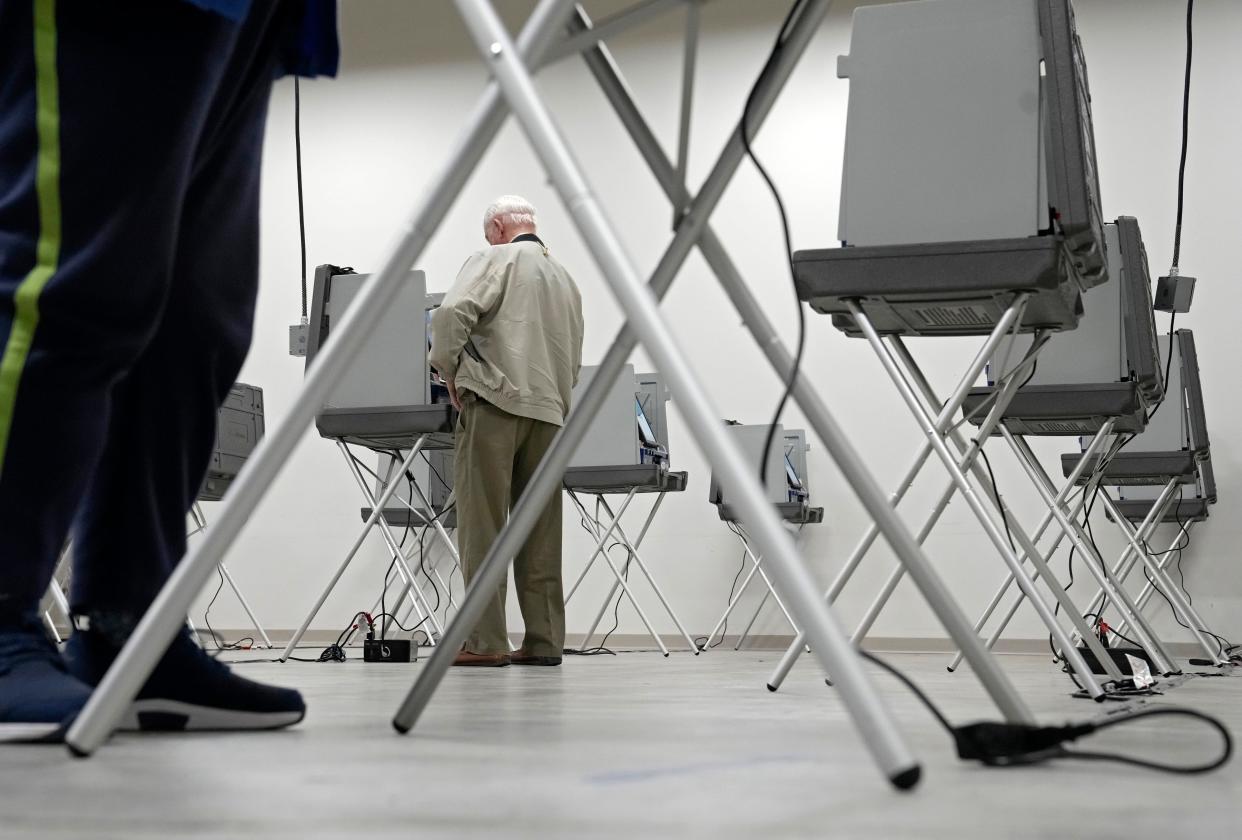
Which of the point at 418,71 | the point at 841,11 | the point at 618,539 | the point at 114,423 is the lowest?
the point at 618,539

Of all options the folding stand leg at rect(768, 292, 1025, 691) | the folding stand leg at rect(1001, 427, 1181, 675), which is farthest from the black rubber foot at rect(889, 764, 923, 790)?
the folding stand leg at rect(1001, 427, 1181, 675)

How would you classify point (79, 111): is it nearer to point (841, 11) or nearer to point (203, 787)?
point (203, 787)

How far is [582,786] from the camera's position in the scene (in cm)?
72

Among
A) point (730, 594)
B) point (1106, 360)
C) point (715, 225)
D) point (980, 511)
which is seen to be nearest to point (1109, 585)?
point (1106, 360)

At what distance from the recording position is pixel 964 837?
1.77ft

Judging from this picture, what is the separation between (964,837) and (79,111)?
0.84 meters

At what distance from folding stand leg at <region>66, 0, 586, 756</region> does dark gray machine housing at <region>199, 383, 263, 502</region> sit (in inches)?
161

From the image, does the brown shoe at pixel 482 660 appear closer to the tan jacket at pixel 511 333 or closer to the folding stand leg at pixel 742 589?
the tan jacket at pixel 511 333

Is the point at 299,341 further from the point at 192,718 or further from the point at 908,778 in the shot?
the point at 908,778

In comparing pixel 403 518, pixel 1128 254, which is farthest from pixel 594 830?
pixel 403 518

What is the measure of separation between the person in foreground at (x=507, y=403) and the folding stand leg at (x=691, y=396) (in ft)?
8.70

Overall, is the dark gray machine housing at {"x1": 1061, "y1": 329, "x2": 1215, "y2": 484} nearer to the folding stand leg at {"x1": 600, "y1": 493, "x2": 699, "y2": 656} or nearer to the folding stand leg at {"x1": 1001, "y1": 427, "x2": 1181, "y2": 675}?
the folding stand leg at {"x1": 1001, "y1": 427, "x2": 1181, "y2": 675}

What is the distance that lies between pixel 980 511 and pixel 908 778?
1267 mm

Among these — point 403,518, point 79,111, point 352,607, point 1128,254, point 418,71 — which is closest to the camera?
point 79,111
